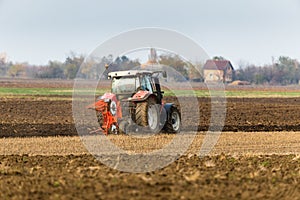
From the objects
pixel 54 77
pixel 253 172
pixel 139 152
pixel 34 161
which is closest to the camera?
pixel 253 172

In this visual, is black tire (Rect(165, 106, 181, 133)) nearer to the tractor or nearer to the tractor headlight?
the tractor

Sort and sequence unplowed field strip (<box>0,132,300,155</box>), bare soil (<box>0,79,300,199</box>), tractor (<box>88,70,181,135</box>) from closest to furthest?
1. bare soil (<box>0,79,300,199</box>)
2. unplowed field strip (<box>0,132,300,155</box>)
3. tractor (<box>88,70,181,135</box>)

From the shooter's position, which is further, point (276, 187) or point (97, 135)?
point (97, 135)

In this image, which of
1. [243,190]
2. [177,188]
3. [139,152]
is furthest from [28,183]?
[139,152]

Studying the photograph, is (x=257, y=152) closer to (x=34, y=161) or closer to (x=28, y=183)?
(x=34, y=161)

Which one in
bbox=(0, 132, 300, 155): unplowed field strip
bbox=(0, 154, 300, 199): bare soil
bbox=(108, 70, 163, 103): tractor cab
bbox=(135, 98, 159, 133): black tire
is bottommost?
bbox=(0, 132, 300, 155): unplowed field strip

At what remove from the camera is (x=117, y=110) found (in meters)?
18.4

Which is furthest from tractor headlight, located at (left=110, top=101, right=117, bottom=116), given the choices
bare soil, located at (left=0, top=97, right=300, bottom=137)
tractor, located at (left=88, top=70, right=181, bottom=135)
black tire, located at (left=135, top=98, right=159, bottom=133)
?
bare soil, located at (left=0, top=97, right=300, bottom=137)

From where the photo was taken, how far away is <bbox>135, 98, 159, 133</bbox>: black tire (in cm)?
1814

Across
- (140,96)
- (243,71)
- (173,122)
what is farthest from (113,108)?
(243,71)

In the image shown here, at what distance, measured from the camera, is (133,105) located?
60.7ft

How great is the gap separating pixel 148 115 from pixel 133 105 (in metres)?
0.54

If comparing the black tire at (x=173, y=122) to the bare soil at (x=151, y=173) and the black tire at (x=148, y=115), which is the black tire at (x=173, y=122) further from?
the black tire at (x=148, y=115)

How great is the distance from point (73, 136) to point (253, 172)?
10.3 metres
